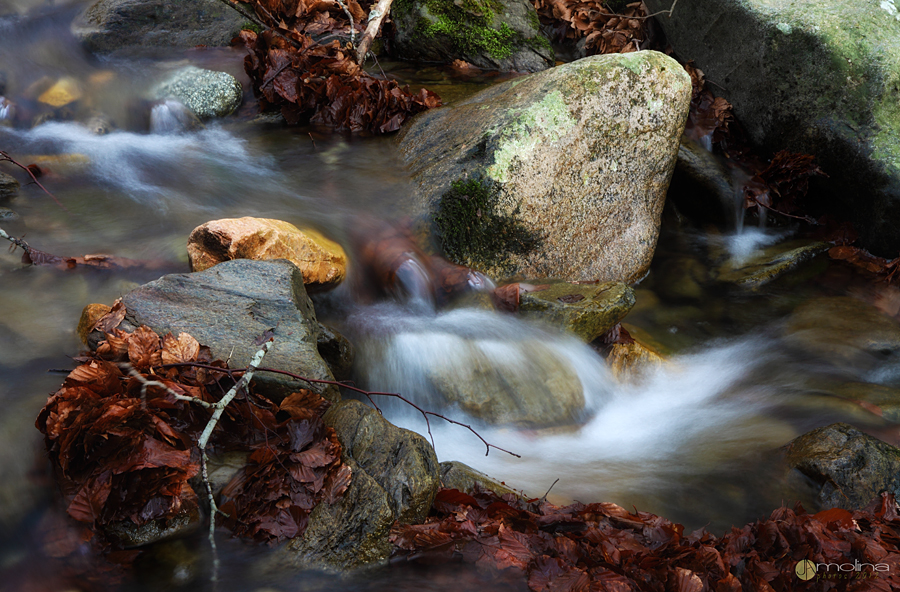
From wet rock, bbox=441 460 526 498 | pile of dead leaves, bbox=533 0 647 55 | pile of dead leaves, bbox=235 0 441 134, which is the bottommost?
wet rock, bbox=441 460 526 498

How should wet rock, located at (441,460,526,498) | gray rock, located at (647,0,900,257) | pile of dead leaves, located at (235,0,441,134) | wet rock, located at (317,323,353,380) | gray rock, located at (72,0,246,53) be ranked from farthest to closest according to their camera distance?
gray rock, located at (72,0,246,53)
pile of dead leaves, located at (235,0,441,134)
gray rock, located at (647,0,900,257)
wet rock, located at (317,323,353,380)
wet rock, located at (441,460,526,498)

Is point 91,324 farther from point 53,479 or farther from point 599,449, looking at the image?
point 599,449

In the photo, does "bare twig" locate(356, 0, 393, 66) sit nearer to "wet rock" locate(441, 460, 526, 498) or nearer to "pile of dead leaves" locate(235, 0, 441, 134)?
"pile of dead leaves" locate(235, 0, 441, 134)

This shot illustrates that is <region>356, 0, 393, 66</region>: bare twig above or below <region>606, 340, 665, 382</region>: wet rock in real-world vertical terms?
above

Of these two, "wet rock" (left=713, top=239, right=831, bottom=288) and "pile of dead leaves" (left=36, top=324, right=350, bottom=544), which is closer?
"pile of dead leaves" (left=36, top=324, right=350, bottom=544)

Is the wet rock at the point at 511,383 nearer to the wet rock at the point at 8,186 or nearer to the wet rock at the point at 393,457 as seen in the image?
the wet rock at the point at 393,457

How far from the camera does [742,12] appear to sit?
5.92m

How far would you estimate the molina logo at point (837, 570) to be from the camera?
A: 7.63 feet

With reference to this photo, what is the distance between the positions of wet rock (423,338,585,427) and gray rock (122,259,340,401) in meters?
0.98

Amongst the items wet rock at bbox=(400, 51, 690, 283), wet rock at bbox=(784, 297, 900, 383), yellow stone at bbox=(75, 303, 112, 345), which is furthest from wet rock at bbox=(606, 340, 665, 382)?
yellow stone at bbox=(75, 303, 112, 345)

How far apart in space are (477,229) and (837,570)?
118 inches

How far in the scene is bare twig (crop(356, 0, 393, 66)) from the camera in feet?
20.4

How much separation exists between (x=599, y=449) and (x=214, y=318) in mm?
2433

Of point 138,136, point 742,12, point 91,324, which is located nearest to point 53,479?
point 91,324
